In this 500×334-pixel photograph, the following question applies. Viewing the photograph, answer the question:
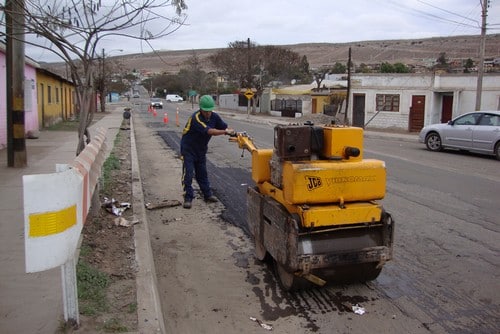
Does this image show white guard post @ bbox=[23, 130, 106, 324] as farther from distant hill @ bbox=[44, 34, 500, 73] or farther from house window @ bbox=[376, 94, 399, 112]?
distant hill @ bbox=[44, 34, 500, 73]

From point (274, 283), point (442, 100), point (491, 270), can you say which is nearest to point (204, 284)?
point (274, 283)

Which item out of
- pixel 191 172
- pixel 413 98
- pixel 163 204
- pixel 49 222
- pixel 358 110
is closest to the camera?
pixel 49 222

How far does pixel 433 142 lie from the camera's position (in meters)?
17.6

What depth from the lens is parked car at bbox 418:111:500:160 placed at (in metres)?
15.3

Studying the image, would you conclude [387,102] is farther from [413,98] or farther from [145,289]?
[145,289]

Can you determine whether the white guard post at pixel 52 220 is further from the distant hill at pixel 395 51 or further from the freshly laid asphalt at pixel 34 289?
the distant hill at pixel 395 51

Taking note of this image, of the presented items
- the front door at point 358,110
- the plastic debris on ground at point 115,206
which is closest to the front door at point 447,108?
the front door at point 358,110

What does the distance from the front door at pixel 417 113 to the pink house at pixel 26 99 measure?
21.0 m

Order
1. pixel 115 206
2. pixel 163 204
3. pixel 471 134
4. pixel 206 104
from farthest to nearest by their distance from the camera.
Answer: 1. pixel 471 134
2. pixel 163 204
3. pixel 206 104
4. pixel 115 206

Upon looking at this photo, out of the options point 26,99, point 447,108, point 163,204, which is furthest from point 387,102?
point 163,204

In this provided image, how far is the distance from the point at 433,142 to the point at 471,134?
1.81 meters

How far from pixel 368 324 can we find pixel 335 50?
427 feet

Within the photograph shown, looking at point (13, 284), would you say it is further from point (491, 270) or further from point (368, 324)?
point (491, 270)

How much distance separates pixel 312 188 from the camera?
13.8 feet
